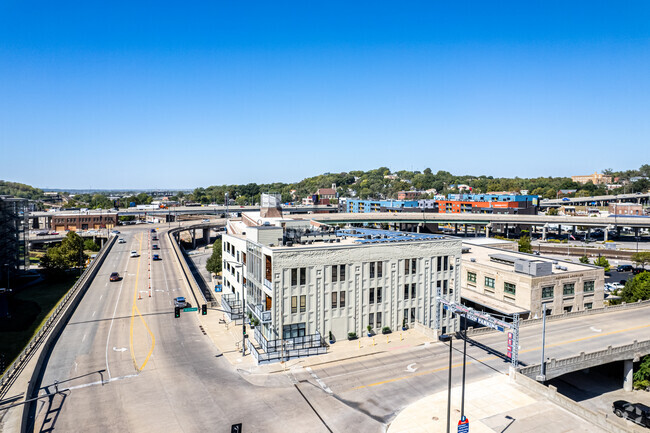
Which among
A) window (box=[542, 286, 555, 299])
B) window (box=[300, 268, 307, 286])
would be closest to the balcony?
window (box=[300, 268, 307, 286])

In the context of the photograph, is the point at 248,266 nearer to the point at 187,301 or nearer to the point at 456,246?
the point at 187,301

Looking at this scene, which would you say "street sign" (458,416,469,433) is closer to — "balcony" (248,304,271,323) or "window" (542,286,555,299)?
"balcony" (248,304,271,323)

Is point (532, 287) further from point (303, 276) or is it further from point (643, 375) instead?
point (303, 276)

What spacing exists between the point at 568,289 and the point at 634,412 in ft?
77.3

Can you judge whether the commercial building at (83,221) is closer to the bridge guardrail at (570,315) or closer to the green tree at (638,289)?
the bridge guardrail at (570,315)

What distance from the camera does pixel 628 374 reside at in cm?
4588

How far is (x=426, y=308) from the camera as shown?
50750mm

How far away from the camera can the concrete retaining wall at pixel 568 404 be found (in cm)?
2903

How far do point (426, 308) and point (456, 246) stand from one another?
8582 mm

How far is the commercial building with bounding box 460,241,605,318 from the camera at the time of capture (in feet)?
187

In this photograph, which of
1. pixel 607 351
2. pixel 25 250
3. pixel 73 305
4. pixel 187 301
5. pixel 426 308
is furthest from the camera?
pixel 25 250

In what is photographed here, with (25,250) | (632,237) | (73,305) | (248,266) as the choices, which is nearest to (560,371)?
(248,266)

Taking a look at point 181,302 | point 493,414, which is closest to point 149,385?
point 181,302

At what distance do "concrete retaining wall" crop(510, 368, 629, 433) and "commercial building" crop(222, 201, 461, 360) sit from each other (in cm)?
1264
